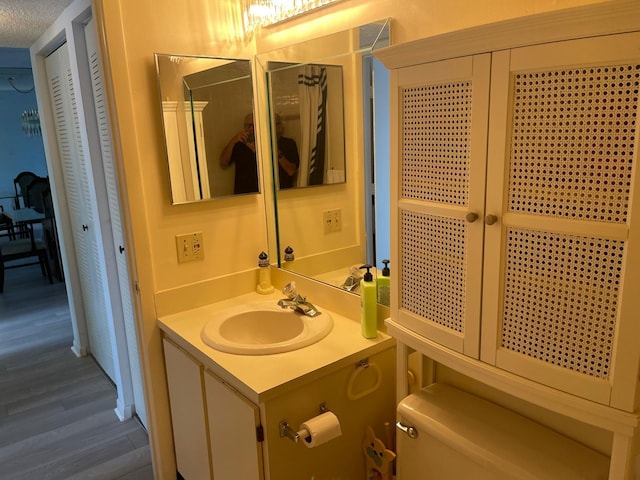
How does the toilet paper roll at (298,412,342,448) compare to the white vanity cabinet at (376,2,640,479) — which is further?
the toilet paper roll at (298,412,342,448)

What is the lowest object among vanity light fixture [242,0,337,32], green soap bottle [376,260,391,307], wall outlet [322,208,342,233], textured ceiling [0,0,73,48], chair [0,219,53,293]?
chair [0,219,53,293]

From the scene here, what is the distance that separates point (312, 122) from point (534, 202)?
1.10 meters

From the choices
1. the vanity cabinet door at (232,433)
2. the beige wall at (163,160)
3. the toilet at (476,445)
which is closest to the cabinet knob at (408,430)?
the toilet at (476,445)

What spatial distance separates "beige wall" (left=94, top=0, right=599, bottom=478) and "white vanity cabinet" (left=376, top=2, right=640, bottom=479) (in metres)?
0.48

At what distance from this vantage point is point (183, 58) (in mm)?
1787

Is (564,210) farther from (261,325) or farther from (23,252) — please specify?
(23,252)

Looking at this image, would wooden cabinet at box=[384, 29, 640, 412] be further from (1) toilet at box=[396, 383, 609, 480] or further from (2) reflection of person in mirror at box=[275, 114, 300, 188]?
(2) reflection of person in mirror at box=[275, 114, 300, 188]

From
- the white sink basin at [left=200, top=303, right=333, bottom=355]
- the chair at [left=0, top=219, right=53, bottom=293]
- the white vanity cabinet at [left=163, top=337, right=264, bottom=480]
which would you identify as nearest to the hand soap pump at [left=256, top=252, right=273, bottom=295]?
the white sink basin at [left=200, top=303, right=333, bottom=355]

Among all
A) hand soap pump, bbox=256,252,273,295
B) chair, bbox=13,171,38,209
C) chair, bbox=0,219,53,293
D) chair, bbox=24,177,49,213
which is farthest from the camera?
chair, bbox=13,171,38,209

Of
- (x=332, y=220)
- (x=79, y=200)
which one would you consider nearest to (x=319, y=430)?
(x=332, y=220)

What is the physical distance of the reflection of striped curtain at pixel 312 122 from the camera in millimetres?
1811

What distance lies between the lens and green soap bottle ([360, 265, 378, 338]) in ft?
5.11

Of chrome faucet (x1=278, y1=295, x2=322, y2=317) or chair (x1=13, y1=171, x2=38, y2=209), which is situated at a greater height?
chair (x1=13, y1=171, x2=38, y2=209)

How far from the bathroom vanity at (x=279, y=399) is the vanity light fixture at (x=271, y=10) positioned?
1.10 metres
